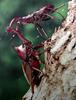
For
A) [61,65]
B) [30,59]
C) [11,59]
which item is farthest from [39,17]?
[11,59]

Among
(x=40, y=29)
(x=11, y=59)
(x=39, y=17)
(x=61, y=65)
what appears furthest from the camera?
(x=11, y=59)

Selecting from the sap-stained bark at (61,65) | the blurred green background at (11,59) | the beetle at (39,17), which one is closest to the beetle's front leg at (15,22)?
the beetle at (39,17)

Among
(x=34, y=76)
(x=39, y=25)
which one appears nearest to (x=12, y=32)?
(x=39, y=25)


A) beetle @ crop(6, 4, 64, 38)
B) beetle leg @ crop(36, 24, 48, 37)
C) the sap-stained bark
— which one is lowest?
the sap-stained bark

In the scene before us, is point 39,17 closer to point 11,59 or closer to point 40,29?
point 40,29

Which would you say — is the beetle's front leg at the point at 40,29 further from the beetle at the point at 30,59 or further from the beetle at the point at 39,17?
the beetle at the point at 30,59

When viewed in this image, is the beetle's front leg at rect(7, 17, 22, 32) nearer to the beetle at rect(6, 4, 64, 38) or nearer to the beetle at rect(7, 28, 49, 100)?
the beetle at rect(6, 4, 64, 38)

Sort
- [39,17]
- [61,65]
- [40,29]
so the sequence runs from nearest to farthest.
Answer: [61,65], [39,17], [40,29]

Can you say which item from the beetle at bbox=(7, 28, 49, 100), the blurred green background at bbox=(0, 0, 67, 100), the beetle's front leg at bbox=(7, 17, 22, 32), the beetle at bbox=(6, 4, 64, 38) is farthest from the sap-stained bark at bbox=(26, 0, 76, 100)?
the blurred green background at bbox=(0, 0, 67, 100)

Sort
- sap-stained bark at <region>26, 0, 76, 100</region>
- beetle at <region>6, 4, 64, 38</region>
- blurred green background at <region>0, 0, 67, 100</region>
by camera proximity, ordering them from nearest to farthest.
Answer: sap-stained bark at <region>26, 0, 76, 100</region> < beetle at <region>6, 4, 64, 38</region> < blurred green background at <region>0, 0, 67, 100</region>

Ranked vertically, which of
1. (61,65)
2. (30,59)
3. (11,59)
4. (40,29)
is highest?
(11,59)

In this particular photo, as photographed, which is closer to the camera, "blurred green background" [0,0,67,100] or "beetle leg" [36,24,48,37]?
"beetle leg" [36,24,48,37]
